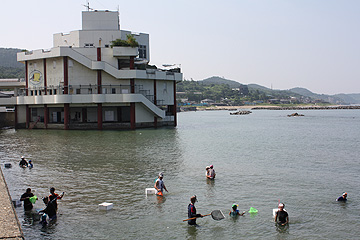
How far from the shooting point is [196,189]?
22.5 m

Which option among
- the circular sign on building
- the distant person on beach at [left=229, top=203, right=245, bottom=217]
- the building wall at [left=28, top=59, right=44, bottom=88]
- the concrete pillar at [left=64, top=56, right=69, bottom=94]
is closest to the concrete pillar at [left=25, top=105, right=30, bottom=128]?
the building wall at [left=28, top=59, right=44, bottom=88]

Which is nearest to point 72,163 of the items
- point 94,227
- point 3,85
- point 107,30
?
point 94,227

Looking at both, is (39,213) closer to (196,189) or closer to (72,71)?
(196,189)

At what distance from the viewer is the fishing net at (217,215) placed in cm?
1720

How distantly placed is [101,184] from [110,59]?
3901 cm

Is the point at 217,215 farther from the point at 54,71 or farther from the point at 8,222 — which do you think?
the point at 54,71

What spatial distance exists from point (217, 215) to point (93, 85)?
4608cm

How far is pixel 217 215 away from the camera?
1725 centimetres

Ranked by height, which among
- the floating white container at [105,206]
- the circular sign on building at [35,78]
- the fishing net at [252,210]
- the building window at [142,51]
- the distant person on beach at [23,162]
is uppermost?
the building window at [142,51]

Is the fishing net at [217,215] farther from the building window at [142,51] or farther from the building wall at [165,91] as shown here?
the building window at [142,51]

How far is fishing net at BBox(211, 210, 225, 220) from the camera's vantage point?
56.4 ft

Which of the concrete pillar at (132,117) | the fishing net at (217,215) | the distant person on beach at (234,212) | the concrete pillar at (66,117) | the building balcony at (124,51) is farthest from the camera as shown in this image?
the concrete pillar at (66,117)

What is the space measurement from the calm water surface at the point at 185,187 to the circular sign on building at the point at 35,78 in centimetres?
2304

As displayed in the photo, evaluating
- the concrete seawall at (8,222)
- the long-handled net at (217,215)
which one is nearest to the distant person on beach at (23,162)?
the concrete seawall at (8,222)
